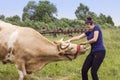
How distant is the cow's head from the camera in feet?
30.3

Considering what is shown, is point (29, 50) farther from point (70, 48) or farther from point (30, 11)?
point (30, 11)

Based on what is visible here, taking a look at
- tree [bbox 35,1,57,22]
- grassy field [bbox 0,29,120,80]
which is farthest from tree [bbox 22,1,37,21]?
grassy field [bbox 0,29,120,80]

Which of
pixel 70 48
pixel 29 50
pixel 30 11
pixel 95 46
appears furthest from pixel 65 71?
pixel 30 11

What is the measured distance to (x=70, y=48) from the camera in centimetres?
928

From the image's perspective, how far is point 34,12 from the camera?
71750 millimetres

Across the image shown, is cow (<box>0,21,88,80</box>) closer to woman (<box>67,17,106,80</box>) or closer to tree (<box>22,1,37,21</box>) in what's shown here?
woman (<box>67,17,106,80</box>)

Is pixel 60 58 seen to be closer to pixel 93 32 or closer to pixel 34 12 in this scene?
pixel 93 32

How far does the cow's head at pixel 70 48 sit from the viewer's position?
9.23m

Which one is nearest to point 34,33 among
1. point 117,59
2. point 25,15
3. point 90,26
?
point 90,26

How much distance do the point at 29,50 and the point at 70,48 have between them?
1.02m

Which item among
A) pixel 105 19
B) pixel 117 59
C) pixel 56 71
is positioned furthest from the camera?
pixel 105 19

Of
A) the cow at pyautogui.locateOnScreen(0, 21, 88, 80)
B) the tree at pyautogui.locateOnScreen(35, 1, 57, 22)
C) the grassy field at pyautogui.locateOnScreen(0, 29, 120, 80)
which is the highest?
the tree at pyautogui.locateOnScreen(35, 1, 57, 22)

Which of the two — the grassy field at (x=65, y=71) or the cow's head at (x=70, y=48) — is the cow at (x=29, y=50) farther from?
the grassy field at (x=65, y=71)

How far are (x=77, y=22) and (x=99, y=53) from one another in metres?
53.1
